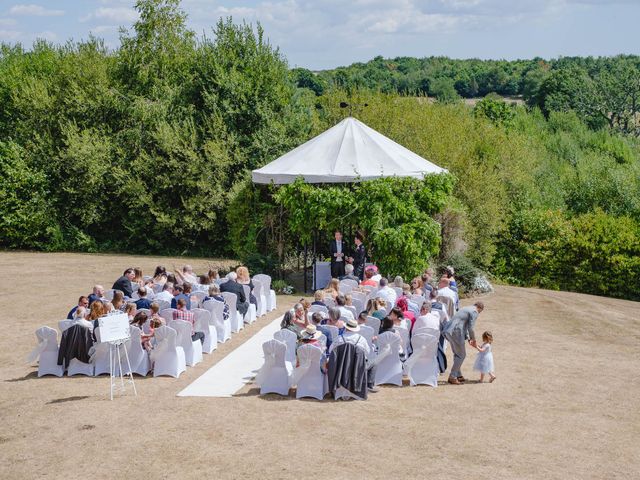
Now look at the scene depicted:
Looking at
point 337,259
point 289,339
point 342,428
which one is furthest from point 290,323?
point 337,259

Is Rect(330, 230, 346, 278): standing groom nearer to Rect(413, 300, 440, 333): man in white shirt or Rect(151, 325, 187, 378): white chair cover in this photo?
Rect(413, 300, 440, 333): man in white shirt

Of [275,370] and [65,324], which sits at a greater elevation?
[65,324]

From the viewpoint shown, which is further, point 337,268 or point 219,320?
point 337,268

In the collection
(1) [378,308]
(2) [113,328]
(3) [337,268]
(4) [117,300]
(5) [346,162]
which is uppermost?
(5) [346,162]

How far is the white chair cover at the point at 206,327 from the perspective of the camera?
1502 cm

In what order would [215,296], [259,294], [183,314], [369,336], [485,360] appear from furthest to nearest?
[259,294], [215,296], [183,314], [485,360], [369,336]

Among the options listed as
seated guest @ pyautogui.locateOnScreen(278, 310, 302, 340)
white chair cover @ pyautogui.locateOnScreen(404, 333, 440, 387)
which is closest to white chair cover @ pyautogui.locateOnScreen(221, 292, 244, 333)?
seated guest @ pyautogui.locateOnScreen(278, 310, 302, 340)

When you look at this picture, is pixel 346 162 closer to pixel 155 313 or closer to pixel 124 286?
pixel 124 286

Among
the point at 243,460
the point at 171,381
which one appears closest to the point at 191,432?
the point at 243,460

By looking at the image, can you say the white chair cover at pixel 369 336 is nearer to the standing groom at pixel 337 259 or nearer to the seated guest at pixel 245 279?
the seated guest at pixel 245 279

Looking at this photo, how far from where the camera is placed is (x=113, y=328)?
39.2 feet

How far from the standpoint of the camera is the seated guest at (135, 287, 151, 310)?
1480cm

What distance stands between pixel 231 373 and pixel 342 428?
354 cm

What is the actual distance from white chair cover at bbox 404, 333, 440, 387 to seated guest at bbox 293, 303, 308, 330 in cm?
183
